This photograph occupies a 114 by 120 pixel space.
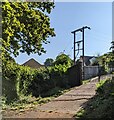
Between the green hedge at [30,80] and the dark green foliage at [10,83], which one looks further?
the green hedge at [30,80]

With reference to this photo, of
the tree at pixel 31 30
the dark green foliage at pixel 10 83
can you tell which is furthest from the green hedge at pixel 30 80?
the tree at pixel 31 30

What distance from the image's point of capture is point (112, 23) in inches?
382

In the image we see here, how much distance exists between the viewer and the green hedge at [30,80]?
17359 mm

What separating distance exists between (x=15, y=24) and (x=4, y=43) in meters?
0.85

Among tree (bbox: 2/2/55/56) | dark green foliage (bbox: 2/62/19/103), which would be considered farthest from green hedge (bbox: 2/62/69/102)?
tree (bbox: 2/2/55/56)

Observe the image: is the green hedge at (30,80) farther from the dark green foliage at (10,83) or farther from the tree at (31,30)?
the tree at (31,30)

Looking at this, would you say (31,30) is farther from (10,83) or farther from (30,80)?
(30,80)

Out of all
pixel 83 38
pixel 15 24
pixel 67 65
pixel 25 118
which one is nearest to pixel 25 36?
pixel 15 24

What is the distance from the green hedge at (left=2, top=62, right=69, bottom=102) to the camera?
17.4m

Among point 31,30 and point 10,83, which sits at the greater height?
point 31,30

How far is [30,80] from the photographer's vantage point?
66.5 ft

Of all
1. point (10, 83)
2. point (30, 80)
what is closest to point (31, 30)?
point (10, 83)

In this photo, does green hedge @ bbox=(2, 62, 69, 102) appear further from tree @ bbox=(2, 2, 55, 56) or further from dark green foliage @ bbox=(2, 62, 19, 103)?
tree @ bbox=(2, 2, 55, 56)

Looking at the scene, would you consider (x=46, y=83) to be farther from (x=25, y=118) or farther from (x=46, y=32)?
(x=25, y=118)
